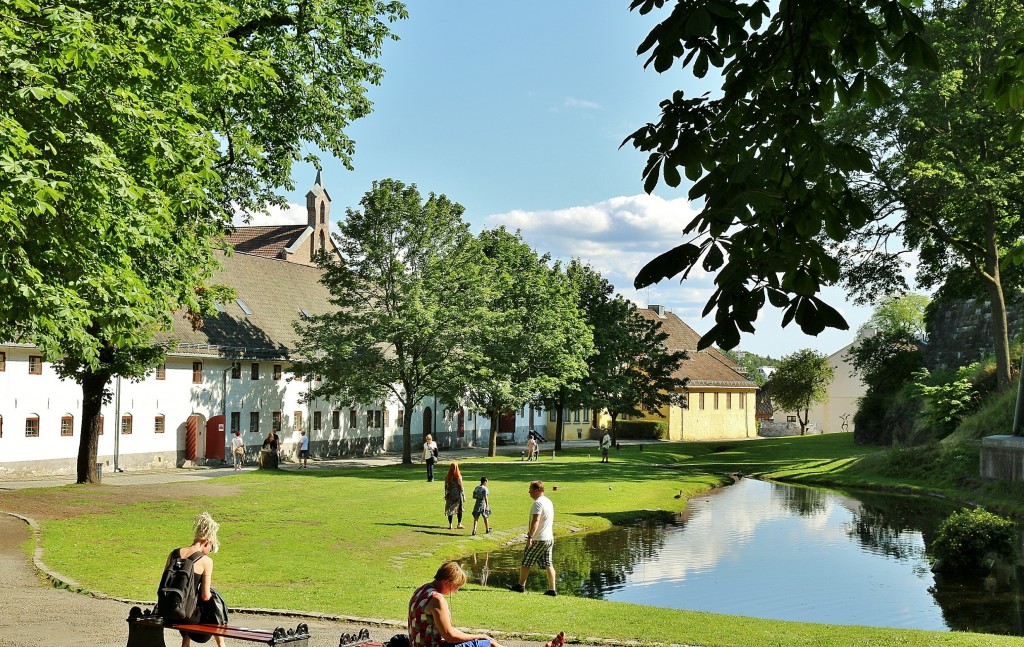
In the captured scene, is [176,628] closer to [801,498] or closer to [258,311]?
[801,498]

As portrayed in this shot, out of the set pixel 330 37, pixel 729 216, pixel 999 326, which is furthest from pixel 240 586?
pixel 999 326

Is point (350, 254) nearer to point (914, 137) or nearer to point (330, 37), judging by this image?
point (330, 37)

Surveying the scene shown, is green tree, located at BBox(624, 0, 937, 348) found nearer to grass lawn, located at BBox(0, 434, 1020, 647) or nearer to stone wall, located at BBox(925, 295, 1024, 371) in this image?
grass lawn, located at BBox(0, 434, 1020, 647)

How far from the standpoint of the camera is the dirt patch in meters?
25.5

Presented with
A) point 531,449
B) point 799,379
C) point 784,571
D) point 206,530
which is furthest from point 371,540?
point 799,379

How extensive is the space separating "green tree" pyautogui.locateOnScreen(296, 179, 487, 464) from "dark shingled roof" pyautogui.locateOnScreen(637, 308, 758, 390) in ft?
139

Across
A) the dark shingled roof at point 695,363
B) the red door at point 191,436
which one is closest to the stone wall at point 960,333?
the dark shingled roof at point 695,363

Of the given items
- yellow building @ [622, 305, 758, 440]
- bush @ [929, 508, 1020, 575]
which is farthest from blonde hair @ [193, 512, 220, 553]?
yellow building @ [622, 305, 758, 440]

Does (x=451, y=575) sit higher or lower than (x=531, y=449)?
higher

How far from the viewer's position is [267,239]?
8238 centimetres

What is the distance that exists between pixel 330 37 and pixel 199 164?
28.6 ft

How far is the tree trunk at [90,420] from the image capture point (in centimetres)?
3123

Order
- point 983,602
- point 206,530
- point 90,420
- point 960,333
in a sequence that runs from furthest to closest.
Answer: point 960,333, point 90,420, point 983,602, point 206,530

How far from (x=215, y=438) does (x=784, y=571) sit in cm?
3256
